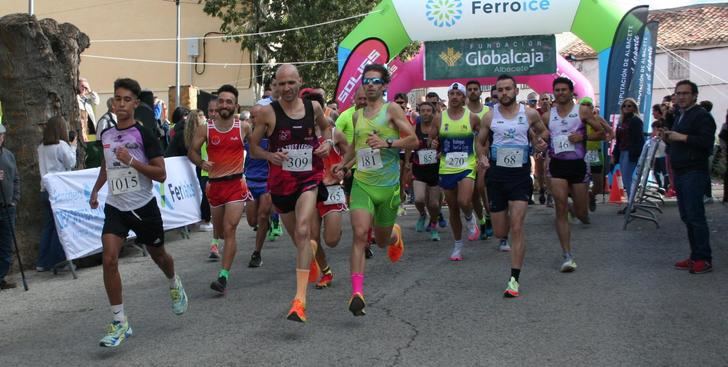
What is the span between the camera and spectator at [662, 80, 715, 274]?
27.5 feet

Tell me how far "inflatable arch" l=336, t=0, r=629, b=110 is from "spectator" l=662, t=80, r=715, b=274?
9307 mm

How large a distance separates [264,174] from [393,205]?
3192mm

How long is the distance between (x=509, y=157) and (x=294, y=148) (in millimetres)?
2193

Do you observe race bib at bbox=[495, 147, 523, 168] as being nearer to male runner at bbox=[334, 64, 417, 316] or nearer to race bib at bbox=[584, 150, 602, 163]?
male runner at bbox=[334, 64, 417, 316]

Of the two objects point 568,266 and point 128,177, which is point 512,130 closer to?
point 568,266

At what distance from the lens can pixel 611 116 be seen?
57.5ft

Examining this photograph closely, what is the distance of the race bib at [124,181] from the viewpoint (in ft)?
19.7

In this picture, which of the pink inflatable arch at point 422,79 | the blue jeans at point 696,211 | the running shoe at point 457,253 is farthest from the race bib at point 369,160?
the pink inflatable arch at point 422,79

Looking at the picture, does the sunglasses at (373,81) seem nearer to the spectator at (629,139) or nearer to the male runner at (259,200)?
the male runner at (259,200)

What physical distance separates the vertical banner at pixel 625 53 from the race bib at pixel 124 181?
43.8 ft

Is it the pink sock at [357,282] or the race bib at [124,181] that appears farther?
the pink sock at [357,282]

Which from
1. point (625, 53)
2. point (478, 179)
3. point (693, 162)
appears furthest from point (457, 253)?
point (625, 53)

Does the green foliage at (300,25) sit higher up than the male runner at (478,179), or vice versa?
the green foliage at (300,25)

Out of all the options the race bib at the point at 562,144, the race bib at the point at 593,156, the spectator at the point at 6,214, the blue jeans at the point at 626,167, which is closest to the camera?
the spectator at the point at 6,214
